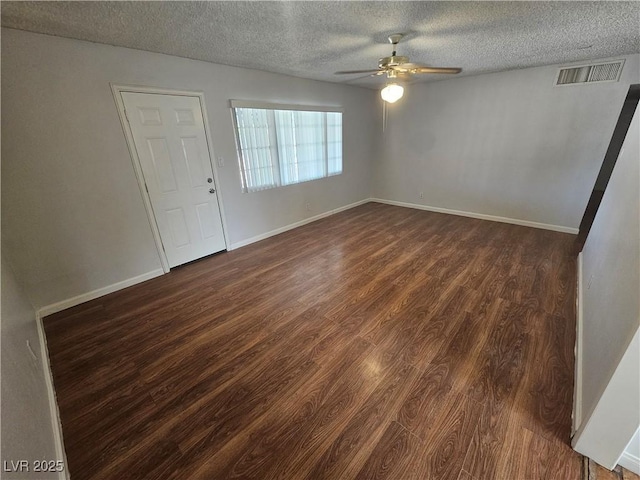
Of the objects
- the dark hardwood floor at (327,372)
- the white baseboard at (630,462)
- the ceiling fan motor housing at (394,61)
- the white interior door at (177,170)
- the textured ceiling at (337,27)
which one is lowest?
the dark hardwood floor at (327,372)

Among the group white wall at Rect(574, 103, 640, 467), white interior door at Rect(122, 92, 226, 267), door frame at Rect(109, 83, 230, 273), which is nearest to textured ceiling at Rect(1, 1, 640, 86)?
door frame at Rect(109, 83, 230, 273)

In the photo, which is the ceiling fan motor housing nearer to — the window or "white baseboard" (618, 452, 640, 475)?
the window

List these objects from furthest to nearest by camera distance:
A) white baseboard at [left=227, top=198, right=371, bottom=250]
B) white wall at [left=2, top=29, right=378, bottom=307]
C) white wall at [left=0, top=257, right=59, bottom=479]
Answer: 1. white baseboard at [left=227, top=198, right=371, bottom=250]
2. white wall at [left=2, top=29, right=378, bottom=307]
3. white wall at [left=0, top=257, right=59, bottom=479]

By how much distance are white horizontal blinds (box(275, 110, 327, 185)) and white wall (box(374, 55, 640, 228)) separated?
178 centimetres

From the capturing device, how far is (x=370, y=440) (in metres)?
1.40

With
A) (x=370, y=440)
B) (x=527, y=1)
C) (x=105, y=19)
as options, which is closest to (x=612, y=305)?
(x=370, y=440)

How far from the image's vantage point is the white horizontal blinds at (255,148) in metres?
3.51

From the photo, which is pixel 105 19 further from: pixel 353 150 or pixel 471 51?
pixel 353 150

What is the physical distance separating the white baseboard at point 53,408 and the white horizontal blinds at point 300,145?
3.22m

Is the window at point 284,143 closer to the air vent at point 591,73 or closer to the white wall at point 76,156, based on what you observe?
the white wall at point 76,156

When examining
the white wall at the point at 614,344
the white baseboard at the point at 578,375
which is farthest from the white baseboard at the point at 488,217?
the white wall at the point at 614,344

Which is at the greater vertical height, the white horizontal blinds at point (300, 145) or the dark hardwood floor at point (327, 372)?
the white horizontal blinds at point (300, 145)

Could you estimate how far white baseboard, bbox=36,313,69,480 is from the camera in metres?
1.31

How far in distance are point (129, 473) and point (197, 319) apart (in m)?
1.18
